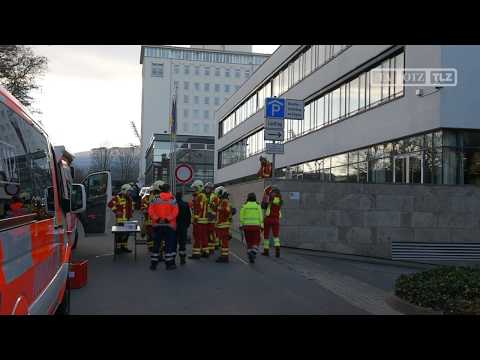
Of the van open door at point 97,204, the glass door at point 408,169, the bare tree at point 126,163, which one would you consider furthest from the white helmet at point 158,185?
the bare tree at point 126,163

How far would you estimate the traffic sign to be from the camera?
15.1m

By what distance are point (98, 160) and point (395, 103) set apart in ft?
232

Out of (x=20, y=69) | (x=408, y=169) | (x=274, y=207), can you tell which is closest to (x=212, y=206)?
(x=274, y=207)

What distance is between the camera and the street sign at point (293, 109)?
1403 centimetres

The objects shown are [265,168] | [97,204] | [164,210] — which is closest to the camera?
[164,210]

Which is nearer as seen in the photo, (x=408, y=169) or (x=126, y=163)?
(x=408, y=169)

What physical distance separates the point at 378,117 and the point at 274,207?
11348 millimetres

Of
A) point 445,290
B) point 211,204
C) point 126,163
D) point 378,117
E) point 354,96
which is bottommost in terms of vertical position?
point 445,290

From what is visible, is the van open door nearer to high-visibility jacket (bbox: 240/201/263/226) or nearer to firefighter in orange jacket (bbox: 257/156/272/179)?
firefighter in orange jacket (bbox: 257/156/272/179)

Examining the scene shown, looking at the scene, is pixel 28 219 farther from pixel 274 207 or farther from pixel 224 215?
pixel 274 207

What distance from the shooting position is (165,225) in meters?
10.7
